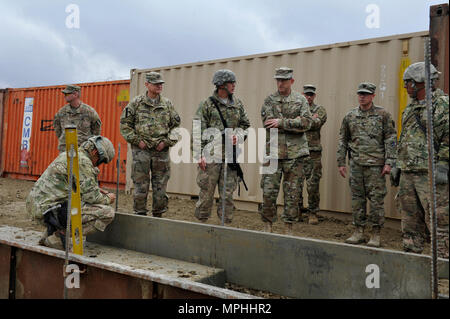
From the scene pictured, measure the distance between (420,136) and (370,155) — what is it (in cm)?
94

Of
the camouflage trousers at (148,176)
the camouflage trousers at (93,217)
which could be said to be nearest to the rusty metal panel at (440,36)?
the camouflage trousers at (148,176)

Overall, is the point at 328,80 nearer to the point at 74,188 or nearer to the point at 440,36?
the point at 440,36

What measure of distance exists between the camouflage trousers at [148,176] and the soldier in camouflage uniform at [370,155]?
2.11 meters

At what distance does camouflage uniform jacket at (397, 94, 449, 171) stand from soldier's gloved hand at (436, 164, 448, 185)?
4cm

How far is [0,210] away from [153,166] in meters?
3.58

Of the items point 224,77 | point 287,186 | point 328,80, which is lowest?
point 287,186

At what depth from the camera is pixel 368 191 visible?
418cm

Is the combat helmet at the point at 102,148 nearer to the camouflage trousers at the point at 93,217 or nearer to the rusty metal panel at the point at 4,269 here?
the camouflage trousers at the point at 93,217

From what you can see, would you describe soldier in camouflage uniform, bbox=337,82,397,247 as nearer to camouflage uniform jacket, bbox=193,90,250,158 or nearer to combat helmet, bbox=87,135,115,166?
camouflage uniform jacket, bbox=193,90,250,158

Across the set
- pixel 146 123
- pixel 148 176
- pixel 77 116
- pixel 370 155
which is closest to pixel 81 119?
pixel 77 116

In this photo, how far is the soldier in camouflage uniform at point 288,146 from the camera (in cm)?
405

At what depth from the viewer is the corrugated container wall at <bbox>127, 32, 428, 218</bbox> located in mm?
5070

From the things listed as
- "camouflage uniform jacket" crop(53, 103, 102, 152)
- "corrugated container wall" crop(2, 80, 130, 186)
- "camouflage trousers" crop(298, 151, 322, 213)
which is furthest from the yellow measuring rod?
"corrugated container wall" crop(2, 80, 130, 186)
